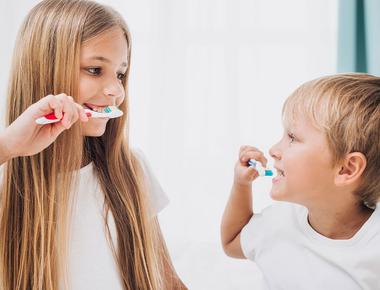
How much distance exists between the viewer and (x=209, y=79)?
246 centimetres

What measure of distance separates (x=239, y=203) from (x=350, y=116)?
1.02 ft

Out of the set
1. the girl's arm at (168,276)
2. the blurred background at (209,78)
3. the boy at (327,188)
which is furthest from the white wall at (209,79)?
the boy at (327,188)

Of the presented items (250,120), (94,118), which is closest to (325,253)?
(94,118)

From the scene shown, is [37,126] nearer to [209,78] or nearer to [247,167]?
[247,167]

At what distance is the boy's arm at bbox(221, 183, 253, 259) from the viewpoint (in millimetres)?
1159

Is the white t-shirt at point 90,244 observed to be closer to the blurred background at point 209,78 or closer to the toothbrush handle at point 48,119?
the toothbrush handle at point 48,119

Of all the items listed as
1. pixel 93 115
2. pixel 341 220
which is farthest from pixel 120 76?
pixel 341 220

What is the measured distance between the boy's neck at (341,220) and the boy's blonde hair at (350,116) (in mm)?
44

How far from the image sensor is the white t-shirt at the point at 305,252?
1022 millimetres

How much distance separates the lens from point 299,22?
95.0 inches

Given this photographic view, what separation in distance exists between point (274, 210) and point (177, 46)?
4.80 feet

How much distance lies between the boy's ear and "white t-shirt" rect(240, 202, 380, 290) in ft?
0.32

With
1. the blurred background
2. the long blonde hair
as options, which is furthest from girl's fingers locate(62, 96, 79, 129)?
the blurred background

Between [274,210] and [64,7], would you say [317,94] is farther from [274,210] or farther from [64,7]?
[64,7]
